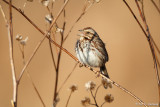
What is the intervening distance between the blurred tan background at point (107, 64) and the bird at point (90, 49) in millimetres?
2563

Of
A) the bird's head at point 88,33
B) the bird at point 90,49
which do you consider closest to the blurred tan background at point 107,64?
the bird at point 90,49

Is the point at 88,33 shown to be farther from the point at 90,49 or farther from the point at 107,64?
the point at 107,64

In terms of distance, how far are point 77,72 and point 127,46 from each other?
47.1 inches

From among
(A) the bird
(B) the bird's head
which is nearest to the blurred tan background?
(A) the bird

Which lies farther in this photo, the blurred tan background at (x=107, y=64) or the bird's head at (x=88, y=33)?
the blurred tan background at (x=107, y=64)

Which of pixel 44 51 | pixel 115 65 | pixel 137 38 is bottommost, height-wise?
pixel 44 51

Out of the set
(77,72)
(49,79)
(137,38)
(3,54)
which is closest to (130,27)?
(137,38)

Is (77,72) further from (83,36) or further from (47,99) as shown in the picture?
(83,36)

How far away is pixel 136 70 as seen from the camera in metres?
7.42

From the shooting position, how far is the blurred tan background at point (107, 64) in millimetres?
6887

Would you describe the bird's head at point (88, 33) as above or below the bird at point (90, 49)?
above

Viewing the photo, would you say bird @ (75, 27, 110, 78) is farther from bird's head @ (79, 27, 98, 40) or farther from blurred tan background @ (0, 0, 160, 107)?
blurred tan background @ (0, 0, 160, 107)

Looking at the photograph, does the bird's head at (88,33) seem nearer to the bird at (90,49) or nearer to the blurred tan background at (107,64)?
the bird at (90,49)

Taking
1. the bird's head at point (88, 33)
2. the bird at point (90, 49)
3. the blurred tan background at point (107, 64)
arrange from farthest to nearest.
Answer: the blurred tan background at point (107, 64) → the bird's head at point (88, 33) → the bird at point (90, 49)
